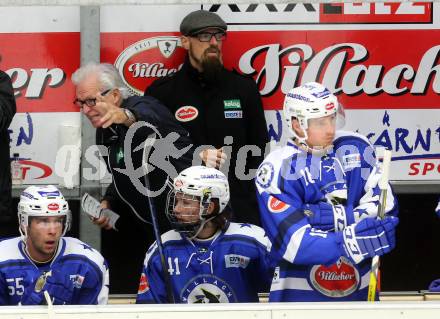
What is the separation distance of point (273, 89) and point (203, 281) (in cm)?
165

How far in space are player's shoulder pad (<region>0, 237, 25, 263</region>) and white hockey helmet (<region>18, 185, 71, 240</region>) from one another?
0.06 metres

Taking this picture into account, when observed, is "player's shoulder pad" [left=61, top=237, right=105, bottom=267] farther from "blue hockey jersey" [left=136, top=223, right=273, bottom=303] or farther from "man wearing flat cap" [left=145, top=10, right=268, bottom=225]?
"man wearing flat cap" [left=145, top=10, right=268, bottom=225]

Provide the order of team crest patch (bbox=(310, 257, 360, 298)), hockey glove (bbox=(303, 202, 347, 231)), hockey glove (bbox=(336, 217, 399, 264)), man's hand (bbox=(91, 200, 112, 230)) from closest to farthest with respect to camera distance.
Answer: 1. hockey glove (bbox=(336, 217, 399, 264))
2. hockey glove (bbox=(303, 202, 347, 231))
3. team crest patch (bbox=(310, 257, 360, 298))
4. man's hand (bbox=(91, 200, 112, 230))

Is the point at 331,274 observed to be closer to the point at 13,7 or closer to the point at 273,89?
the point at 273,89

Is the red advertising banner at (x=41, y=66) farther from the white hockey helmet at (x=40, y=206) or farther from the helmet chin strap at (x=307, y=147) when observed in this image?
the helmet chin strap at (x=307, y=147)

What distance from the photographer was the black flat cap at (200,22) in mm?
6902

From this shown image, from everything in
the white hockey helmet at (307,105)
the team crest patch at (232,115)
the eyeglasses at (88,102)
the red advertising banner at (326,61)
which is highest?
the red advertising banner at (326,61)

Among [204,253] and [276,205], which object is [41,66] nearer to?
[204,253]

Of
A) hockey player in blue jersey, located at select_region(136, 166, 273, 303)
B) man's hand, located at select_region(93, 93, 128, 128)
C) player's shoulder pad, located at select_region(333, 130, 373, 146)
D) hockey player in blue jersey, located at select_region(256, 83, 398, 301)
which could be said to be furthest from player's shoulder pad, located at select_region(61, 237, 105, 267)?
player's shoulder pad, located at select_region(333, 130, 373, 146)

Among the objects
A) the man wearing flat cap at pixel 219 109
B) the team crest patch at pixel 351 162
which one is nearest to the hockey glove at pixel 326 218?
the team crest patch at pixel 351 162

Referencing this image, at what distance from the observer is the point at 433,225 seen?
7.53m

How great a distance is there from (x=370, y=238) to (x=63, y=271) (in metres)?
1.47

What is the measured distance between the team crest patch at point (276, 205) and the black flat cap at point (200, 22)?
1463mm

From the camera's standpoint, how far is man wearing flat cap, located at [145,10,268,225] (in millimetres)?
6973
